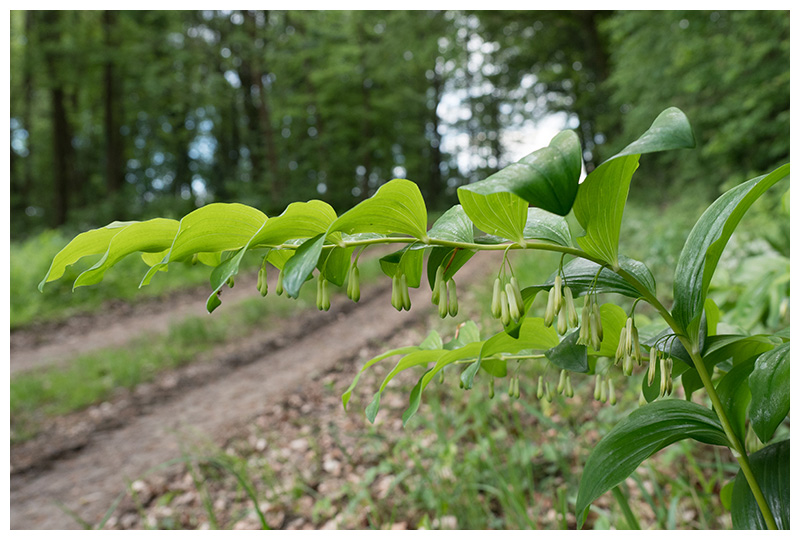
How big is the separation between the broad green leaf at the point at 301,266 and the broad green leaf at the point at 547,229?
238 mm

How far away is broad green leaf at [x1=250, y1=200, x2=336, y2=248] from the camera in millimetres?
494

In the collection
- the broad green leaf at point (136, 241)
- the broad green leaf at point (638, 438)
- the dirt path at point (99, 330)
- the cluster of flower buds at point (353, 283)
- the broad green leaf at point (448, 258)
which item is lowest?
the dirt path at point (99, 330)

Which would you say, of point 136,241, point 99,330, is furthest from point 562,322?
point 99,330

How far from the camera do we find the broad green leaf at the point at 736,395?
0.67m

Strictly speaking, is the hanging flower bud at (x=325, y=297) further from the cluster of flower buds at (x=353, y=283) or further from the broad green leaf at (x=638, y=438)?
the broad green leaf at (x=638, y=438)

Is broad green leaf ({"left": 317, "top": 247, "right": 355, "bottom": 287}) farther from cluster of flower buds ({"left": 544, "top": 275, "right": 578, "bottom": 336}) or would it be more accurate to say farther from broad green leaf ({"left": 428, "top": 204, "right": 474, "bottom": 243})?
cluster of flower buds ({"left": 544, "top": 275, "right": 578, "bottom": 336})

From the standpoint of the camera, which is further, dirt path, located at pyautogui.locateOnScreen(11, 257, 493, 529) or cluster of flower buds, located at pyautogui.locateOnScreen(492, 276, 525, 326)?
dirt path, located at pyautogui.locateOnScreen(11, 257, 493, 529)

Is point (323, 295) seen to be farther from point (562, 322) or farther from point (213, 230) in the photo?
point (562, 322)

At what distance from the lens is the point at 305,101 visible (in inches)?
526

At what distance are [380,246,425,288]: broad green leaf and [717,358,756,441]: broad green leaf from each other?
462 millimetres

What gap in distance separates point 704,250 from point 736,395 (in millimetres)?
247

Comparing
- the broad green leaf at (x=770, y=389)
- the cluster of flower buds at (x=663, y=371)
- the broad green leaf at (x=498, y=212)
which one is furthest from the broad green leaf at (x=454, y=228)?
the broad green leaf at (x=770, y=389)

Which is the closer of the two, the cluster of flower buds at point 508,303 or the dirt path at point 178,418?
the cluster of flower buds at point 508,303

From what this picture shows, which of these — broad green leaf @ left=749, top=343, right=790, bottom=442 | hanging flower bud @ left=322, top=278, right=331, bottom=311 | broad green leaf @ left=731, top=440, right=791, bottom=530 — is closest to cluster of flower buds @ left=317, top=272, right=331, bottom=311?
hanging flower bud @ left=322, top=278, right=331, bottom=311
